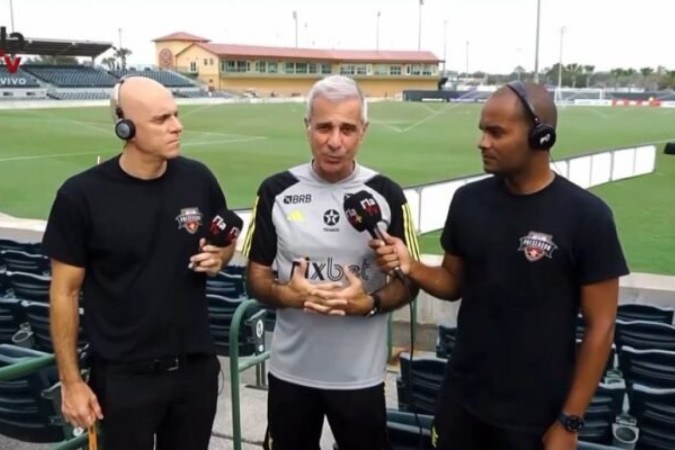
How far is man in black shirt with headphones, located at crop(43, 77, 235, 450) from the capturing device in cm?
275

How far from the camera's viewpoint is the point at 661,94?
65.1 meters

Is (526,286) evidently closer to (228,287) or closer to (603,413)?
(603,413)

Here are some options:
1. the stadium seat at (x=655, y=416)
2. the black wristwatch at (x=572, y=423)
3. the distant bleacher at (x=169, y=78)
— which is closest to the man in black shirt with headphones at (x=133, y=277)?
the black wristwatch at (x=572, y=423)

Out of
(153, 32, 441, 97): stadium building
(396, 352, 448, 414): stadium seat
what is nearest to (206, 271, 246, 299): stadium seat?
(396, 352, 448, 414): stadium seat

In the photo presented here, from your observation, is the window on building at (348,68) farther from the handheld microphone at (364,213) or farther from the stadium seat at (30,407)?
the handheld microphone at (364,213)

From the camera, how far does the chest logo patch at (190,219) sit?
2891mm

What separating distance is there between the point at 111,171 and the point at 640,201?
1522 centimetres

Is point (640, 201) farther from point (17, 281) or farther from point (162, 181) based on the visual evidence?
point (162, 181)

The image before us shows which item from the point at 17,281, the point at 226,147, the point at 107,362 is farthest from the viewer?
the point at 226,147

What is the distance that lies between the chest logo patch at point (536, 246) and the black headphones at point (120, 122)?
4.96ft

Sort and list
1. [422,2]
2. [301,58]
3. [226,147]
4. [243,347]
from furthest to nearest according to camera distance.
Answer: [422,2] < [301,58] < [226,147] < [243,347]

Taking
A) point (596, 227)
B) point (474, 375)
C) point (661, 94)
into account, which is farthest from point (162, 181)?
point (661, 94)

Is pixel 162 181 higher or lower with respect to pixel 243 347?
higher

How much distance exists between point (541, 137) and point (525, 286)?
0.51m
